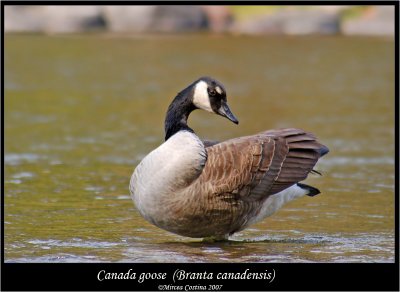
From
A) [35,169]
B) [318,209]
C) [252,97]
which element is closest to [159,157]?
[318,209]

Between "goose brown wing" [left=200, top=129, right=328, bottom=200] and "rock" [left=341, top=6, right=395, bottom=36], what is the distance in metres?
29.9

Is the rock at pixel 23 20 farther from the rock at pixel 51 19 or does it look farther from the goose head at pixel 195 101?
the goose head at pixel 195 101

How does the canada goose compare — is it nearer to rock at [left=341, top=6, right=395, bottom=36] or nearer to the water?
the water

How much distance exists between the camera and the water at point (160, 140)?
773 centimetres

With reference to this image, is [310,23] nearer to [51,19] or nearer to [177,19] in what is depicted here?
[177,19]

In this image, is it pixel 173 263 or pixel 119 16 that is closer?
pixel 173 263

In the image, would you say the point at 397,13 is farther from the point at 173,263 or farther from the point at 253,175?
the point at 173,263

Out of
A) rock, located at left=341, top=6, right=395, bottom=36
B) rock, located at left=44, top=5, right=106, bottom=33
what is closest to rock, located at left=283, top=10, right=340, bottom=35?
rock, located at left=341, top=6, right=395, bottom=36

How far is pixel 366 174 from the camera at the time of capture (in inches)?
444

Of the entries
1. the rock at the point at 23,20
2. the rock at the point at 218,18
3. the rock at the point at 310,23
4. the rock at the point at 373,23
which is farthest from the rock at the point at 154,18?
the rock at the point at 373,23

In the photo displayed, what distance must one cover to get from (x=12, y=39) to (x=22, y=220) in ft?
89.0

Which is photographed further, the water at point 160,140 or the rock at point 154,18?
the rock at point 154,18

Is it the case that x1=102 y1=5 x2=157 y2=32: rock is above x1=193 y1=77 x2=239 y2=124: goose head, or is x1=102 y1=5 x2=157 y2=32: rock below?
above

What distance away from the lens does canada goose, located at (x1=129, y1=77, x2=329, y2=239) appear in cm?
740
